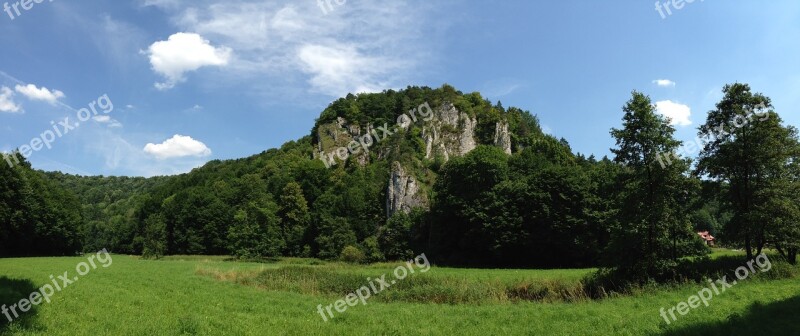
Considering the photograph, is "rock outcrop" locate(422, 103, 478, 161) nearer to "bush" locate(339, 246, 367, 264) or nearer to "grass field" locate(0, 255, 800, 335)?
"bush" locate(339, 246, 367, 264)

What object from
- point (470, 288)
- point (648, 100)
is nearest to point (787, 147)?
point (648, 100)

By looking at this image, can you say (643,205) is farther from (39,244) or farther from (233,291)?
(39,244)

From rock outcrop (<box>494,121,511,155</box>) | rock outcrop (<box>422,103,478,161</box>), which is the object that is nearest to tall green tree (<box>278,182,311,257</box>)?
rock outcrop (<box>422,103,478,161</box>)

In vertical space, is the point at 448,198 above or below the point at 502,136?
below

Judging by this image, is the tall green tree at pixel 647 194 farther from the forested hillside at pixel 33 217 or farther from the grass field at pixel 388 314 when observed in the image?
the forested hillside at pixel 33 217

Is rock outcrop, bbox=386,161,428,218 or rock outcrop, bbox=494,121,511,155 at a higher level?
rock outcrop, bbox=494,121,511,155

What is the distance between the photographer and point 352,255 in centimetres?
6844

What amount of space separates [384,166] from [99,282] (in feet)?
247

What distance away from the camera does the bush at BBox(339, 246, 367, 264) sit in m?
68.4

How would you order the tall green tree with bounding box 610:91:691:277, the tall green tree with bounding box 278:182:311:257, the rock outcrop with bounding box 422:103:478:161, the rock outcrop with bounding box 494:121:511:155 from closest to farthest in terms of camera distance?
the tall green tree with bounding box 610:91:691:277 < the tall green tree with bounding box 278:182:311:257 < the rock outcrop with bounding box 422:103:478:161 < the rock outcrop with bounding box 494:121:511:155

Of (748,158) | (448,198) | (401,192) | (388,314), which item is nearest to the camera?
(388,314)

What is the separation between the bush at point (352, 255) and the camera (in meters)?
68.4

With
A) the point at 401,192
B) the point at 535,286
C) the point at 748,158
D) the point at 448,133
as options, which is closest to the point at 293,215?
the point at 401,192

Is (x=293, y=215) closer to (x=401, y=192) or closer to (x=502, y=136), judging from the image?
(x=401, y=192)
